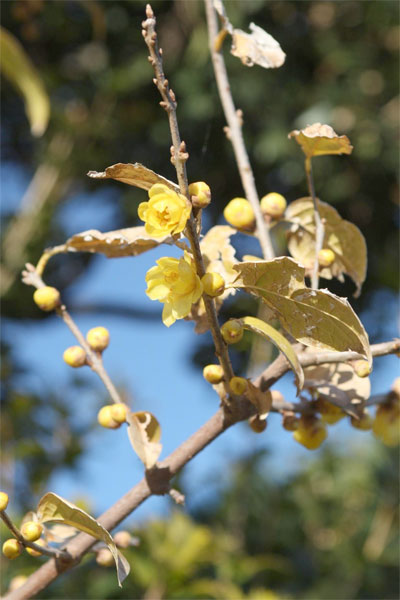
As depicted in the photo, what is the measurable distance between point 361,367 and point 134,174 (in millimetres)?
132

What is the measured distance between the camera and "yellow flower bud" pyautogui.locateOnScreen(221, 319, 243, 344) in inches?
10.5

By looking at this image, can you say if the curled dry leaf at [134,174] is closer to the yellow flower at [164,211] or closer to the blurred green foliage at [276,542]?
the yellow flower at [164,211]

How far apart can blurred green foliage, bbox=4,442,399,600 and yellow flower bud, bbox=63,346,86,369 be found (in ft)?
2.69

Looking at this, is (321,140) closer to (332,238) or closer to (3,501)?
(332,238)

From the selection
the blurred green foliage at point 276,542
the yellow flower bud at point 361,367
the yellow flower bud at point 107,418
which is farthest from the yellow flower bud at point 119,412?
the blurred green foliage at point 276,542

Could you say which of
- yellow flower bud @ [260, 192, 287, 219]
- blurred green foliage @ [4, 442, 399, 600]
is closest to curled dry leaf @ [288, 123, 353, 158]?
yellow flower bud @ [260, 192, 287, 219]

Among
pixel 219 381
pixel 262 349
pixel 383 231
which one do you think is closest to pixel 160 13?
pixel 383 231

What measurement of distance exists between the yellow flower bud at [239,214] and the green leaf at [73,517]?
6.3 inches

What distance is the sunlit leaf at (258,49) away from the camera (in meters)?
0.38

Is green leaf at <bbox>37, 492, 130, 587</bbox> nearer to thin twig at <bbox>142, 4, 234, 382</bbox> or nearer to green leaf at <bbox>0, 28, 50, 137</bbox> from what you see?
thin twig at <bbox>142, 4, 234, 382</bbox>

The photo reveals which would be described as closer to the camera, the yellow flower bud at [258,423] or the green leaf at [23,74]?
the yellow flower bud at [258,423]

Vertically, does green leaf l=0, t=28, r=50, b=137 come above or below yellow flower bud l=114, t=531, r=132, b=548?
above

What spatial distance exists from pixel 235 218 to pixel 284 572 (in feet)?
3.61

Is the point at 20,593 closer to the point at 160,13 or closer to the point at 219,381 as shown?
the point at 219,381
